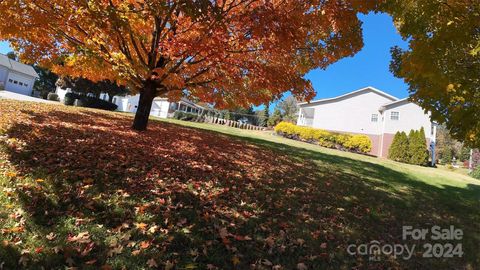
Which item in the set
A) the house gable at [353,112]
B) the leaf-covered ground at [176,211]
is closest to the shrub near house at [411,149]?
the house gable at [353,112]

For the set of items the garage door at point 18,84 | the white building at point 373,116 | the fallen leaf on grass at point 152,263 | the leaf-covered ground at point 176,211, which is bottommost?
the fallen leaf on grass at point 152,263

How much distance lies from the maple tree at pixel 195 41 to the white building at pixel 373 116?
23.6 metres

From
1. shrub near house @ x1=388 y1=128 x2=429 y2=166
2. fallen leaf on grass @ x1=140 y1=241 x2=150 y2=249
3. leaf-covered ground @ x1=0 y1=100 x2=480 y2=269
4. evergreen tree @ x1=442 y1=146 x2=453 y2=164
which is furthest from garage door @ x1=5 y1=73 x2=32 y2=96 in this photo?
evergreen tree @ x1=442 y1=146 x2=453 y2=164

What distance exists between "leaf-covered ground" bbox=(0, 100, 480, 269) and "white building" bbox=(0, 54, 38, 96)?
43518mm

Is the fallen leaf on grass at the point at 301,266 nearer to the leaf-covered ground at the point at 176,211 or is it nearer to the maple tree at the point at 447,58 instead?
the leaf-covered ground at the point at 176,211

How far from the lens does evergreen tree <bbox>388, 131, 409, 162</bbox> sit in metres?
24.6

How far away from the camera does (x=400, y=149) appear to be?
2498 centimetres

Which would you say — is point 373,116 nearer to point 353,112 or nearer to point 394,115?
point 353,112

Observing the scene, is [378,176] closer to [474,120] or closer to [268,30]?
[474,120]

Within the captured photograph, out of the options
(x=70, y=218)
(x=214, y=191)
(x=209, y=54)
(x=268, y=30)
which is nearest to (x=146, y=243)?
(x=70, y=218)

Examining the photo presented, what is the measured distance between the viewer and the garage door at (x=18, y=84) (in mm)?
43469

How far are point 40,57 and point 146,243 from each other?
30.7 feet

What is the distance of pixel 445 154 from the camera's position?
166ft

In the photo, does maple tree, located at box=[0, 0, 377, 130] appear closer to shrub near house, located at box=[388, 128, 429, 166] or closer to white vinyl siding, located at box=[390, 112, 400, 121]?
shrub near house, located at box=[388, 128, 429, 166]
